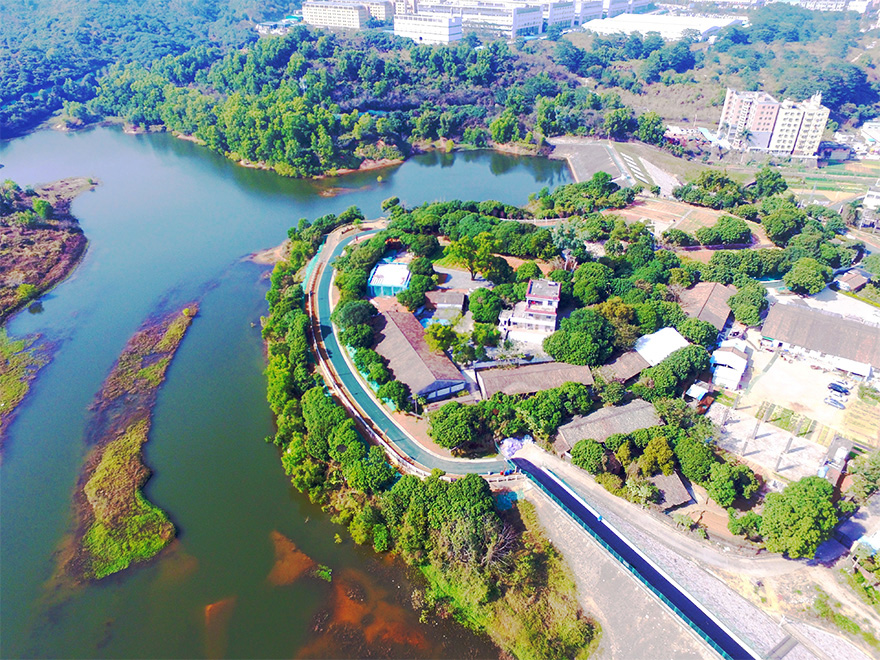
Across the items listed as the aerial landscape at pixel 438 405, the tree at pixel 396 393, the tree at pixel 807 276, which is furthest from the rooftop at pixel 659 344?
the tree at pixel 396 393

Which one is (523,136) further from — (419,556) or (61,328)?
(419,556)

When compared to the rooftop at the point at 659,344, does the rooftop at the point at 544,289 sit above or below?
above

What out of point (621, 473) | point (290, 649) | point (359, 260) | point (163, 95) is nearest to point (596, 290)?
point (621, 473)

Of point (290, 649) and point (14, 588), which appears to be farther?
point (14, 588)

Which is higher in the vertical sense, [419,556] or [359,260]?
[359,260]

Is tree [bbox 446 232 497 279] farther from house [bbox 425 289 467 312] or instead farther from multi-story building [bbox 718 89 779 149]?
multi-story building [bbox 718 89 779 149]

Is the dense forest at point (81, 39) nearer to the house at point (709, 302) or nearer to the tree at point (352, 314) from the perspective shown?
the tree at point (352, 314)

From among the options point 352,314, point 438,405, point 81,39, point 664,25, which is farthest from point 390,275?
point 664,25
